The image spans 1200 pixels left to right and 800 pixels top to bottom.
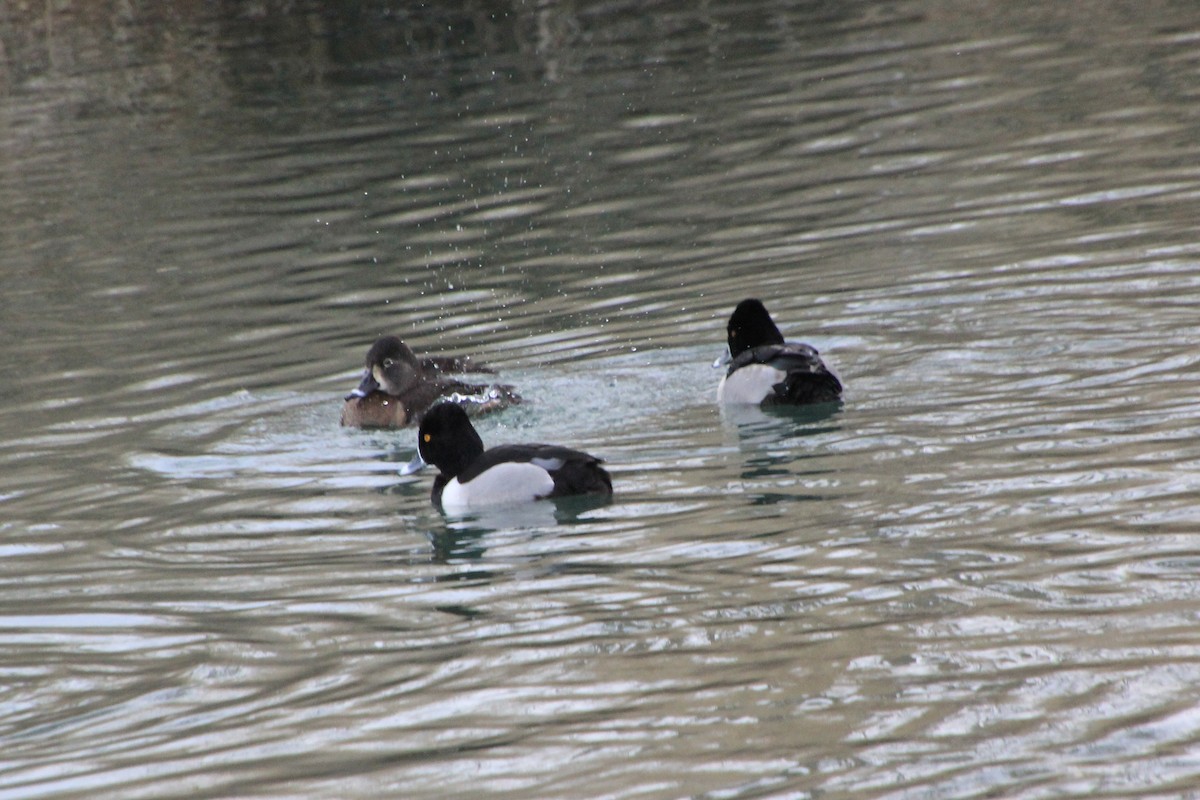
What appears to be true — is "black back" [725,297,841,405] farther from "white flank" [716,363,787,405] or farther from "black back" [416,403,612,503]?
"black back" [416,403,612,503]

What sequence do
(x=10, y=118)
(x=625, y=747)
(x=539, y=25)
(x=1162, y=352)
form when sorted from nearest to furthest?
(x=625, y=747)
(x=1162, y=352)
(x=10, y=118)
(x=539, y=25)

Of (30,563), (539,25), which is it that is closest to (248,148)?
(539,25)

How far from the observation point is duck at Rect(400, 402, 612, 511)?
31.5ft

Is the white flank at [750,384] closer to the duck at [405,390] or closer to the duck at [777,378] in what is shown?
the duck at [777,378]

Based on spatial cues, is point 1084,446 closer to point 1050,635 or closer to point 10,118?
point 1050,635

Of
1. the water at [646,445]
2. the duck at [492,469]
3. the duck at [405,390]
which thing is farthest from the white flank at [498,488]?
the duck at [405,390]

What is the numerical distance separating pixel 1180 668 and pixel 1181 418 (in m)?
3.43

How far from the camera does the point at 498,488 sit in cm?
993

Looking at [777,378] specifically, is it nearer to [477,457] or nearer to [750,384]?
[750,384]

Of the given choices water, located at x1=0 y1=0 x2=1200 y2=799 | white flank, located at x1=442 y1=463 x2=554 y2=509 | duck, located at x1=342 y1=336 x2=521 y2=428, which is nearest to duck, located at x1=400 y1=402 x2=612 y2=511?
white flank, located at x1=442 y1=463 x2=554 y2=509

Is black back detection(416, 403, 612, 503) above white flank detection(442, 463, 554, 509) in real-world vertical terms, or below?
above

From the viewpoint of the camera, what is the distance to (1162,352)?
35.4 ft

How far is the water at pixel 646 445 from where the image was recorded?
21.1 ft

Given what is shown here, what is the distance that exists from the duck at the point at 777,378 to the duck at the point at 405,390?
1372 millimetres
